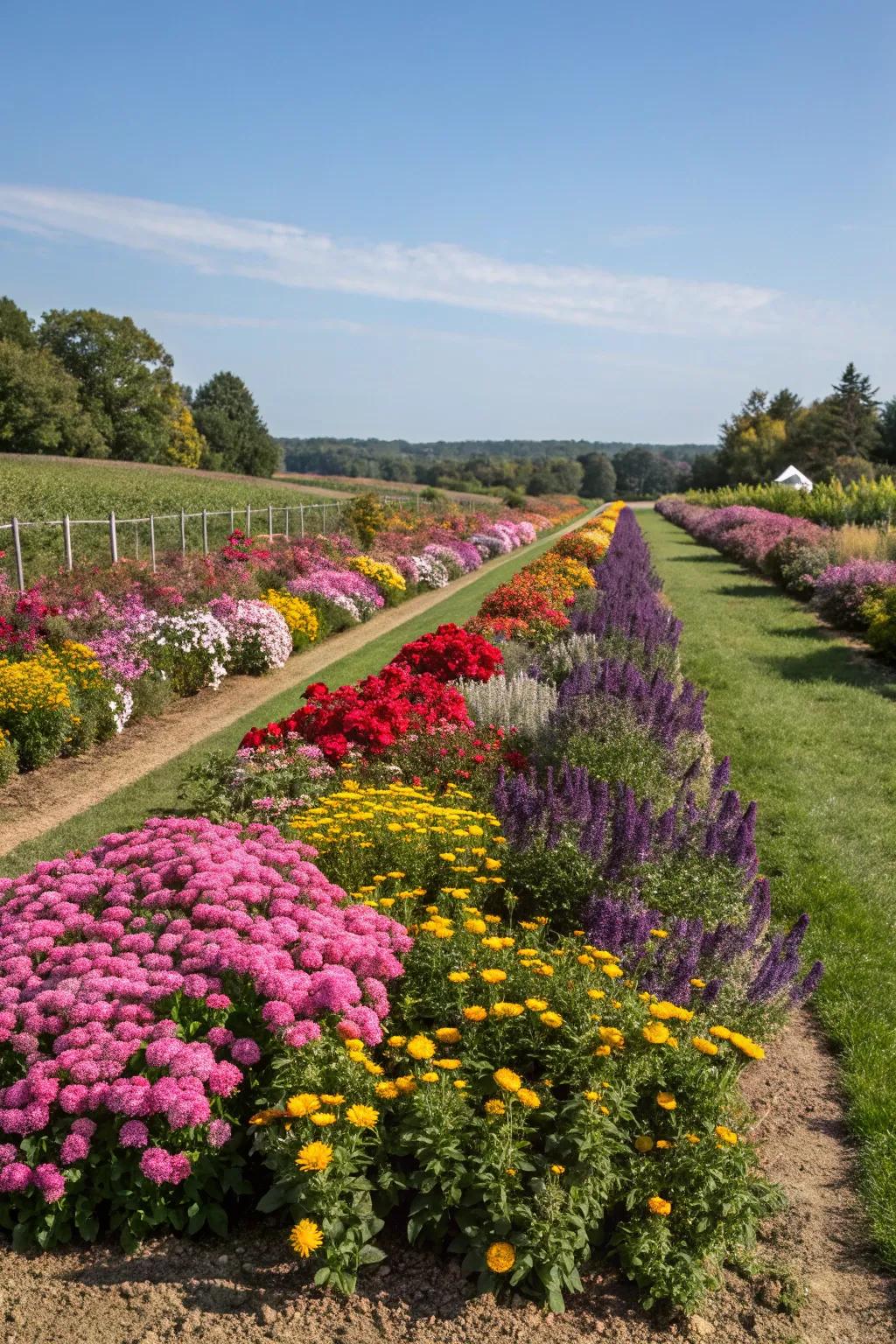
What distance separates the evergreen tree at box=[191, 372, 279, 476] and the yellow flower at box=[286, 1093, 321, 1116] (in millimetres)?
76988

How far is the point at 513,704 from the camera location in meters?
7.79

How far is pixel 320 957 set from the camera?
3492 mm

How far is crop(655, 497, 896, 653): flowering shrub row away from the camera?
14.3m

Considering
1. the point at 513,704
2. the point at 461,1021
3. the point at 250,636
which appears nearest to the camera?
the point at 461,1021

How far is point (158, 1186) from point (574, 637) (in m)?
7.33

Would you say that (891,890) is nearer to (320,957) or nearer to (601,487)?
(320,957)

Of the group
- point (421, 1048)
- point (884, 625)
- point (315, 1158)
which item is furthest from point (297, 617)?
point (315, 1158)

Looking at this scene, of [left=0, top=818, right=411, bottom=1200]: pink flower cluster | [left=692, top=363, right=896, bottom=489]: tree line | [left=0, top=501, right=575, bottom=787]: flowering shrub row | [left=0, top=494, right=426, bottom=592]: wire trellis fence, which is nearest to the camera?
[left=0, top=818, right=411, bottom=1200]: pink flower cluster

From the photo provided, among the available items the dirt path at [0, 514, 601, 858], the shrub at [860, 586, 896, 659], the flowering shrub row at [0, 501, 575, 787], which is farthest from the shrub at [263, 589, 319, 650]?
the shrub at [860, 586, 896, 659]

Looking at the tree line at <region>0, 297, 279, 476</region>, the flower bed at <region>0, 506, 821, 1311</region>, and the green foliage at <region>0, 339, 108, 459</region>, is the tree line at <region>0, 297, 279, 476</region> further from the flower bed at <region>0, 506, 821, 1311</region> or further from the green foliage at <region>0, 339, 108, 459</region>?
the flower bed at <region>0, 506, 821, 1311</region>

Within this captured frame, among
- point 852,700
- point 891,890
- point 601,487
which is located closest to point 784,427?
point 601,487

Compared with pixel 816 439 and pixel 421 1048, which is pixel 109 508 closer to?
pixel 421 1048

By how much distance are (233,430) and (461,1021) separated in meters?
81.2

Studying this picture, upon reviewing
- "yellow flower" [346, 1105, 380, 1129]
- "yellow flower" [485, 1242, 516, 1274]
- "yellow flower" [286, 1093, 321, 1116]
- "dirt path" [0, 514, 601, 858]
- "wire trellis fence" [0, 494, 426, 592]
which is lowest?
"dirt path" [0, 514, 601, 858]
